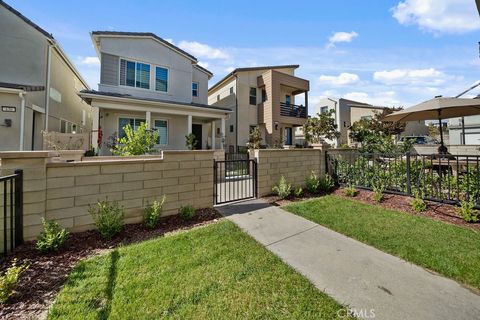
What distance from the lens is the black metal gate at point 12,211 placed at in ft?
11.0

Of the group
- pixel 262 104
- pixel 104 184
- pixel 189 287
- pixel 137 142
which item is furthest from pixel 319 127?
pixel 189 287

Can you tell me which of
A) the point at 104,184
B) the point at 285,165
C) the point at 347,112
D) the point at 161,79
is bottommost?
the point at 104,184

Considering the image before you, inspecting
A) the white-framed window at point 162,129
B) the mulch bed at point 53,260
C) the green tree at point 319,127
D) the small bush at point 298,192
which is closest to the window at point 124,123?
the white-framed window at point 162,129

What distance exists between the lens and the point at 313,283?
2771mm

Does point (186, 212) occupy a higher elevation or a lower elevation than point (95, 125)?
lower

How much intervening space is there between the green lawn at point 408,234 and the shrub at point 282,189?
0.57 metres

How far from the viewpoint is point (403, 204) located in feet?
19.6

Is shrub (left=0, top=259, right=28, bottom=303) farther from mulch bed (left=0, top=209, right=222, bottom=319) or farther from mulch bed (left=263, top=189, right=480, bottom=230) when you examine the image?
mulch bed (left=263, top=189, right=480, bottom=230)

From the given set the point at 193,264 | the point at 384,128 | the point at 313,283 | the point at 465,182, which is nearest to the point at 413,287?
the point at 313,283

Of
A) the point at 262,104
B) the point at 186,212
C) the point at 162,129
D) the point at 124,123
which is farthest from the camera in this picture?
the point at 262,104

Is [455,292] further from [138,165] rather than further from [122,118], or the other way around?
[122,118]

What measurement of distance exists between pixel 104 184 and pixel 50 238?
1.21m

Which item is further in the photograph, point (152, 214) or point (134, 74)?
point (134, 74)

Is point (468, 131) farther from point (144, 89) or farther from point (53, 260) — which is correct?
point (53, 260)
